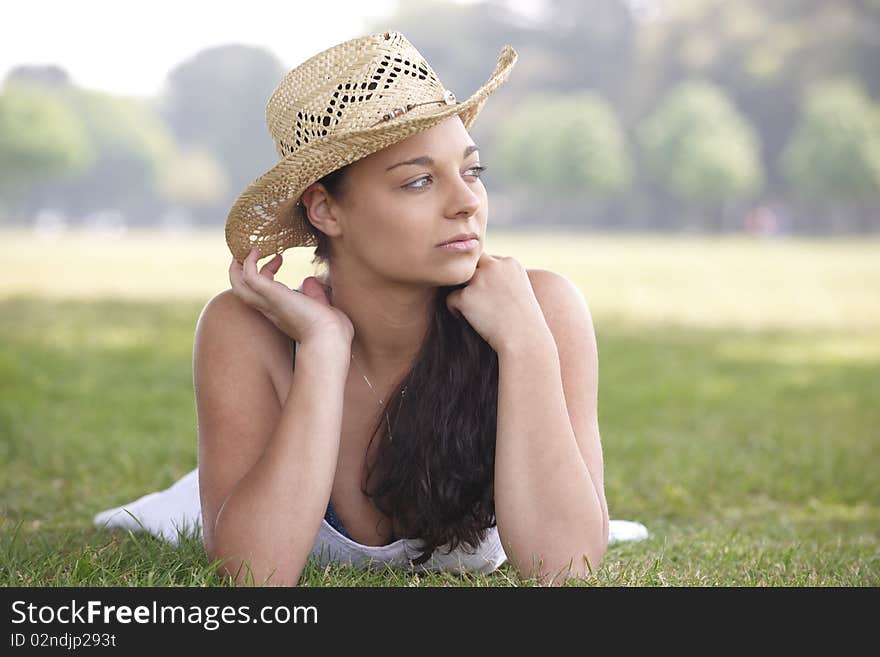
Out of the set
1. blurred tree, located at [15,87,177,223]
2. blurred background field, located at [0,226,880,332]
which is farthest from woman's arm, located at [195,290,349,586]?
blurred tree, located at [15,87,177,223]

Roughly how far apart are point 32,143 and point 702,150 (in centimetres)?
3814

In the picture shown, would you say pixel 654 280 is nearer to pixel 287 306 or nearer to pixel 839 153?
pixel 287 306

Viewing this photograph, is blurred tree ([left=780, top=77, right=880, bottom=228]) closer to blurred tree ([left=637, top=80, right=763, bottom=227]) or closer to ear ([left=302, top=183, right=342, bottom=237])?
blurred tree ([left=637, top=80, right=763, bottom=227])

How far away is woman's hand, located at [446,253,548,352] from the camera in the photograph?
300 centimetres

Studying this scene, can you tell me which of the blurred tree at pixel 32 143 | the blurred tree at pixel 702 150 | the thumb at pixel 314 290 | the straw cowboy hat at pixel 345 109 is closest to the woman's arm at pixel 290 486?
the thumb at pixel 314 290

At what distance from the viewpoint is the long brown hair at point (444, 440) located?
3121 millimetres

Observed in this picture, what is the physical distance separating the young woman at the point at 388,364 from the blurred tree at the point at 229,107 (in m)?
63.8

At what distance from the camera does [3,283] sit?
20.5 metres

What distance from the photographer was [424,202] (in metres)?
2.94

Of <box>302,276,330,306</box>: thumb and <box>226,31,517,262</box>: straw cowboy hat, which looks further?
<box>302,276,330,306</box>: thumb

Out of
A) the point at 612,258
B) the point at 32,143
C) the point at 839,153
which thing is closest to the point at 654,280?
the point at 612,258

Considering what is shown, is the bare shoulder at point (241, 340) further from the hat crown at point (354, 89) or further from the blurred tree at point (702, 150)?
the blurred tree at point (702, 150)

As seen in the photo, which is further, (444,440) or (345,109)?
(444,440)

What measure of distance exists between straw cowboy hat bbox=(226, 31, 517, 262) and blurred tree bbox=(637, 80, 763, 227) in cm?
5845
